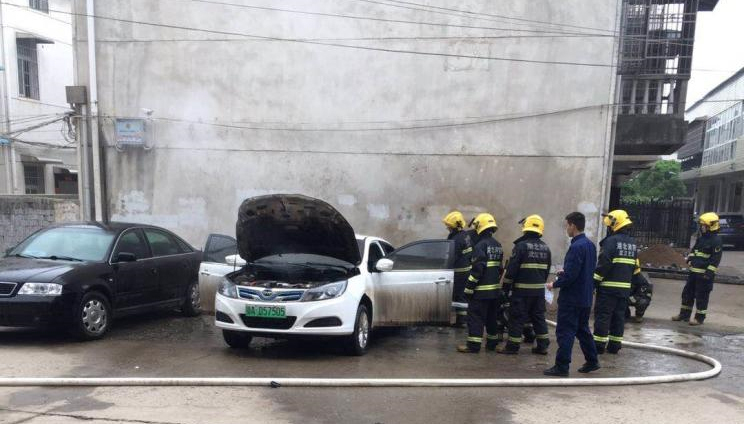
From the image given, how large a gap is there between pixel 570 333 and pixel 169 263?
5.60m

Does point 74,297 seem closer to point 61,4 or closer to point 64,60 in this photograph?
point 64,60

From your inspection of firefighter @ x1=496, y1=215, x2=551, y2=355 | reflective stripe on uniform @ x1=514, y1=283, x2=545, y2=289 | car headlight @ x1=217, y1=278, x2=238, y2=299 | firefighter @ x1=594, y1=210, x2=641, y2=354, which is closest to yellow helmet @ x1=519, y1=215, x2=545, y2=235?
firefighter @ x1=496, y1=215, x2=551, y2=355

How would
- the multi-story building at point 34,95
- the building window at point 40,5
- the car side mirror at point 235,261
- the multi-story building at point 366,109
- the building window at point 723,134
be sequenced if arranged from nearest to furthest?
the car side mirror at point 235,261 < the multi-story building at point 366,109 < the multi-story building at point 34,95 < the building window at point 40,5 < the building window at point 723,134

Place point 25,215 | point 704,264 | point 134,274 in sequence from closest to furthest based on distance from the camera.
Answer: point 134,274 → point 704,264 → point 25,215

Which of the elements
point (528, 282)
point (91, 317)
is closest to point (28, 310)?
point (91, 317)

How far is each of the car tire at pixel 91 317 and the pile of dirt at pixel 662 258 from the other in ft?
42.7

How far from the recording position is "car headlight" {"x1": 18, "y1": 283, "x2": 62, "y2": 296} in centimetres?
566

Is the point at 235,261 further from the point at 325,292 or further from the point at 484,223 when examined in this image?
the point at 484,223

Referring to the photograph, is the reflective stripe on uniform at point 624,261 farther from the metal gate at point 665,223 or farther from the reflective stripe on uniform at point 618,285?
the metal gate at point 665,223

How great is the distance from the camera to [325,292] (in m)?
5.51

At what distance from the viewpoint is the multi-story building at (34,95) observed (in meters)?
18.5

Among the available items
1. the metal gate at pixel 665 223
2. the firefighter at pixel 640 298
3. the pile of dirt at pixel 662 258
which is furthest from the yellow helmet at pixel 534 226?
the metal gate at pixel 665 223

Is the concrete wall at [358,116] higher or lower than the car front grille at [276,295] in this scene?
higher

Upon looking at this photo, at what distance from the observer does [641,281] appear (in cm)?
818
